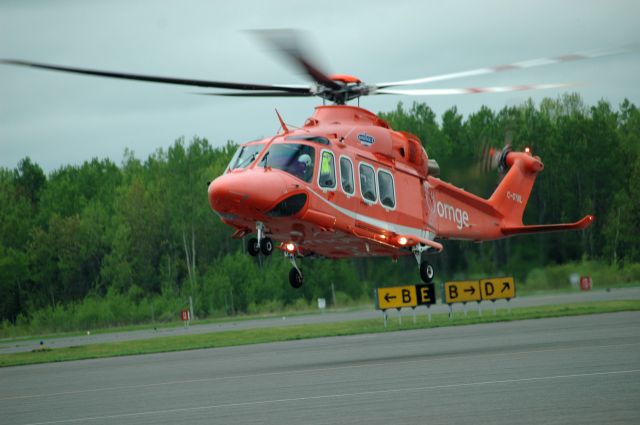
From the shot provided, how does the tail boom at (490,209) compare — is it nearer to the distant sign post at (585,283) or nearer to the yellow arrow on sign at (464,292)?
the yellow arrow on sign at (464,292)

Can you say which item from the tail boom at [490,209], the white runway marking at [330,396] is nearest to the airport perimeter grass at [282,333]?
the tail boom at [490,209]

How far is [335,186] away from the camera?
21.4m

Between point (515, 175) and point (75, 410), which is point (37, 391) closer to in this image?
point (75, 410)

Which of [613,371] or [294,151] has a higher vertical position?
[294,151]

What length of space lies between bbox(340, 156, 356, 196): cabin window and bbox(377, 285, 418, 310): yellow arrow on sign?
57.1 ft

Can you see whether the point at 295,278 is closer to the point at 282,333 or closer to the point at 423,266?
the point at 423,266

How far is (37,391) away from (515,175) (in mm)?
15595

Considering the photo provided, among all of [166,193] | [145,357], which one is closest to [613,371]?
[145,357]

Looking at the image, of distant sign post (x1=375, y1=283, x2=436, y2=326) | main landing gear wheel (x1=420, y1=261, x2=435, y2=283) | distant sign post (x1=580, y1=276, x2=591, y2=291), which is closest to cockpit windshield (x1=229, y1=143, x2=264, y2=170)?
main landing gear wheel (x1=420, y1=261, x2=435, y2=283)

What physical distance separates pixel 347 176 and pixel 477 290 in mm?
19732

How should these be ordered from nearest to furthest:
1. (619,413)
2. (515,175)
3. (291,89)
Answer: (619,413), (291,89), (515,175)

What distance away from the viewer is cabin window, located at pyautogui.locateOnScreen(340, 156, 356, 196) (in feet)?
70.9

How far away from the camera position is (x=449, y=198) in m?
25.9

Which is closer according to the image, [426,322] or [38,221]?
[426,322]
